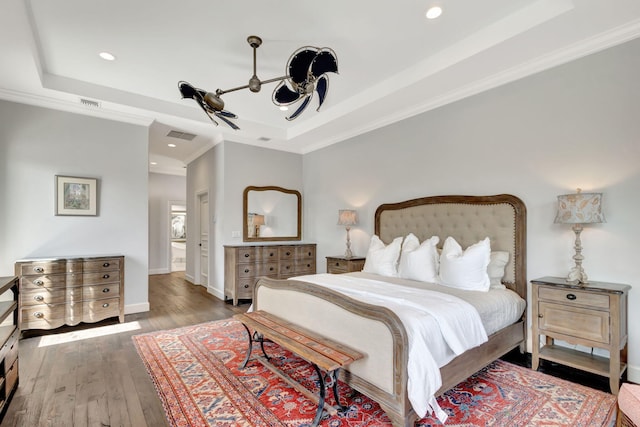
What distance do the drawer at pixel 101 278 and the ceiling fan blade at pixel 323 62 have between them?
3.67m

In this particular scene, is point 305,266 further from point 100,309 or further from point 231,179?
point 100,309

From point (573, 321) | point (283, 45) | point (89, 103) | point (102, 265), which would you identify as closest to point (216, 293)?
point (102, 265)

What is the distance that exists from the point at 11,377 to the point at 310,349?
2.25 metres

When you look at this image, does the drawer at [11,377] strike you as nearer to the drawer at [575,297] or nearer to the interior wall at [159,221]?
the drawer at [575,297]

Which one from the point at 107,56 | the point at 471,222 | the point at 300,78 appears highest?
the point at 107,56

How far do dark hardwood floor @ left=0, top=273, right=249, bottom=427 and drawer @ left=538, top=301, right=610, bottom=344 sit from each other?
304cm

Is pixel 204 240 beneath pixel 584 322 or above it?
above

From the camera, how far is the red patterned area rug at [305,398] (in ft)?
6.63

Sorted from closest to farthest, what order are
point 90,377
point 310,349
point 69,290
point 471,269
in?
point 310,349 → point 90,377 → point 471,269 → point 69,290

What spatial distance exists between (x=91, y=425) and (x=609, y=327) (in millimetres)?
3700

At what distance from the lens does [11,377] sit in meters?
2.30

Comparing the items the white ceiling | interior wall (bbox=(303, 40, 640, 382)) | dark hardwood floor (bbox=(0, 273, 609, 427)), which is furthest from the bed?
the white ceiling

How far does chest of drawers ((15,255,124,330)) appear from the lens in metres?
3.55

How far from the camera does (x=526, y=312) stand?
309 cm
